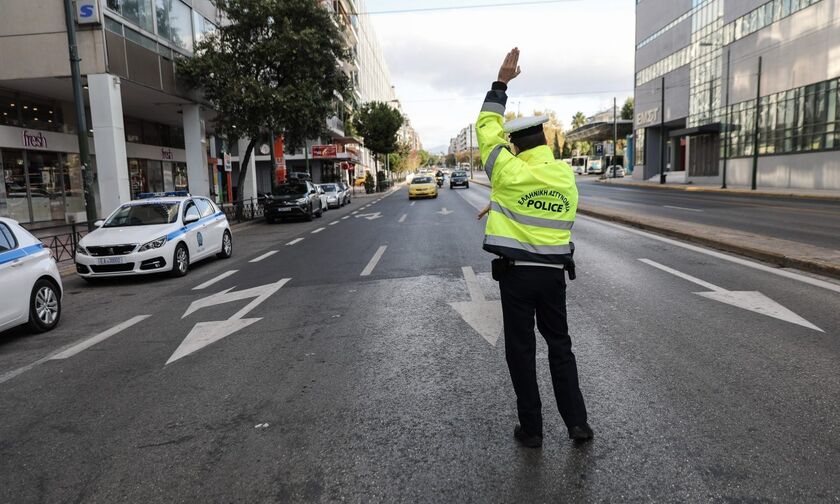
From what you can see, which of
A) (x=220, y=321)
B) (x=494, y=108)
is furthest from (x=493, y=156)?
(x=220, y=321)

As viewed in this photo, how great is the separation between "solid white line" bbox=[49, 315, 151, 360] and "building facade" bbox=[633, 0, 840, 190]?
113 ft

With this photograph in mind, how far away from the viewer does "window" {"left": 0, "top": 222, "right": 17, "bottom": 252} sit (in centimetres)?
664

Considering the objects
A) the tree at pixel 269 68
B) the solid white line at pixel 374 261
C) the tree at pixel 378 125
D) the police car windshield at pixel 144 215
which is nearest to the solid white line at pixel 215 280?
the police car windshield at pixel 144 215

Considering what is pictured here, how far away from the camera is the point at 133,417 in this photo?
409cm

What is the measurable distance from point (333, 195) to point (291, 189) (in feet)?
28.8

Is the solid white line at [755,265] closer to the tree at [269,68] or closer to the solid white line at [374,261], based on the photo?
the solid white line at [374,261]

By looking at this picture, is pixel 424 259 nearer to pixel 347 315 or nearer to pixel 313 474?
pixel 347 315

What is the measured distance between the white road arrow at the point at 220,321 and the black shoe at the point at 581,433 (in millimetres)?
3680

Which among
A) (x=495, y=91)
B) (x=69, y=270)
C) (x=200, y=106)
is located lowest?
(x=69, y=270)

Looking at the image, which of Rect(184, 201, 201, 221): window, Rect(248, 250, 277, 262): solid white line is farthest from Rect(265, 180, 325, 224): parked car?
Rect(184, 201, 201, 221): window

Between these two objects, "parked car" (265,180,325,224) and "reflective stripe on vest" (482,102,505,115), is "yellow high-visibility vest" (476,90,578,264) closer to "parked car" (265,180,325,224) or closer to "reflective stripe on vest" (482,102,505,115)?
"reflective stripe on vest" (482,102,505,115)

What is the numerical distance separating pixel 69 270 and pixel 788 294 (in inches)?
482

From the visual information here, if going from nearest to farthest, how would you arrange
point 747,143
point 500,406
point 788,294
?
point 500,406 < point 788,294 < point 747,143

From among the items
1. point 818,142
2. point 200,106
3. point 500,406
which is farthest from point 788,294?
point 818,142
